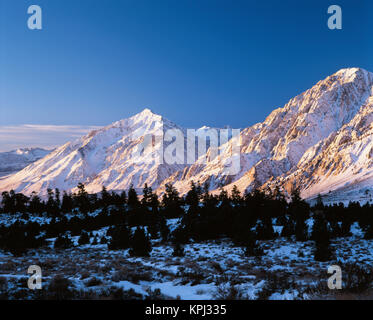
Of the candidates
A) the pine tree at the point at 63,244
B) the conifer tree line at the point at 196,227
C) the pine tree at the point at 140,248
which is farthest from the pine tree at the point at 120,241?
the pine tree at the point at 63,244

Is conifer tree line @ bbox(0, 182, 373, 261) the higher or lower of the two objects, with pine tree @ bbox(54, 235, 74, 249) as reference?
higher

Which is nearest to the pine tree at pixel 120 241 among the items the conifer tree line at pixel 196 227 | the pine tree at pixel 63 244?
the conifer tree line at pixel 196 227

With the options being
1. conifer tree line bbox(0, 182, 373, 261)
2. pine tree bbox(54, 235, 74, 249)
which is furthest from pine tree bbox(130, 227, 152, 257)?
pine tree bbox(54, 235, 74, 249)

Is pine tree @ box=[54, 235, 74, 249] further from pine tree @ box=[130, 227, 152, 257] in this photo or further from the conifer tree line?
Answer: pine tree @ box=[130, 227, 152, 257]

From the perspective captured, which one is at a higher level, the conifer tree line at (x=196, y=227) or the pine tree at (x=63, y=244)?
the conifer tree line at (x=196, y=227)

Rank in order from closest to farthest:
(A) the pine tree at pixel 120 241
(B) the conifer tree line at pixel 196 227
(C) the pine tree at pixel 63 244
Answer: (B) the conifer tree line at pixel 196 227
(A) the pine tree at pixel 120 241
(C) the pine tree at pixel 63 244

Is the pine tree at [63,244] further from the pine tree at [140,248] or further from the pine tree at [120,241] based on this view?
the pine tree at [140,248]

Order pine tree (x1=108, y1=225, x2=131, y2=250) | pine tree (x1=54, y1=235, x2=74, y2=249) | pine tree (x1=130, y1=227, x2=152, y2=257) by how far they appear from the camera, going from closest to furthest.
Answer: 1. pine tree (x1=130, y1=227, x2=152, y2=257)
2. pine tree (x1=108, y1=225, x2=131, y2=250)
3. pine tree (x1=54, y1=235, x2=74, y2=249)

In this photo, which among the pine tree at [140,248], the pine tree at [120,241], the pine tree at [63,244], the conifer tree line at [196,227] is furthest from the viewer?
the pine tree at [63,244]

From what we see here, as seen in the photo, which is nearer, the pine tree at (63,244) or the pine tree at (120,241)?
the pine tree at (120,241)

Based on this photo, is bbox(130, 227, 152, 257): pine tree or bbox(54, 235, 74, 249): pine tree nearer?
bbox(130, 227, 152, 257): pine tree

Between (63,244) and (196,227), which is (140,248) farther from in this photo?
(63,244)

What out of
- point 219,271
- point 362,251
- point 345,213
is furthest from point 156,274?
point 345,213

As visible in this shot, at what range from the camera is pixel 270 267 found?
14.8 metres
